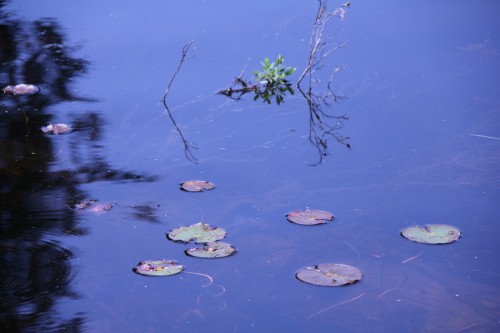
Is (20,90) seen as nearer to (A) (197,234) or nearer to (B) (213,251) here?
(A) (197,234)

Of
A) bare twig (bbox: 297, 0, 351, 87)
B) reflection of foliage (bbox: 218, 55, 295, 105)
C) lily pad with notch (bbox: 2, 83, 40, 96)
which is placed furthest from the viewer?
bare twig (bbox: 297, 0, 351, 87)

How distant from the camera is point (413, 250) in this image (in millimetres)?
2619

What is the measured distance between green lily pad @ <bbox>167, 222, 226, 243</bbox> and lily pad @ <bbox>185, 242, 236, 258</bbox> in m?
0.04

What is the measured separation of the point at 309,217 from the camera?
111 inches

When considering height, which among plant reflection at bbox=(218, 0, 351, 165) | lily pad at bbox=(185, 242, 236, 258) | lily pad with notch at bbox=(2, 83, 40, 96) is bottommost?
lily pad at bbox=(185, 242, 236, 258)

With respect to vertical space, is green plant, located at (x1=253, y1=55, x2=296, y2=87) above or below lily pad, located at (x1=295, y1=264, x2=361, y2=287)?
above

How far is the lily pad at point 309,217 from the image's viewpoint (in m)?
2.80

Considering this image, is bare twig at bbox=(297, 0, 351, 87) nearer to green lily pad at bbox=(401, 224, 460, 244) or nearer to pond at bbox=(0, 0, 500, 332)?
pond at bbox=(0, 0, 500, 332)

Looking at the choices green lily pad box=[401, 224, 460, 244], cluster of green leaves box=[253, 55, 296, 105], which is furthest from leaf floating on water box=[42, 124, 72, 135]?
green lily pad box=[401, 224, 460, 244]

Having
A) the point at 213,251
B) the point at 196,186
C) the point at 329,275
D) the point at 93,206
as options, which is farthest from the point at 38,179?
the point at 329,275

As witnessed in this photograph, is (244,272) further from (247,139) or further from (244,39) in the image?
(244,39)

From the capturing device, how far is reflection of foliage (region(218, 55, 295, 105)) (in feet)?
13.5

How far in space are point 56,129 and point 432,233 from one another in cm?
191

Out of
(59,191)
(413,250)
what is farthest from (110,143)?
(413,250)
